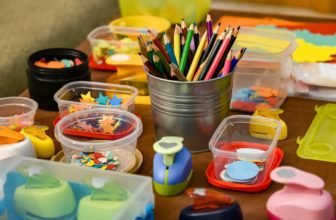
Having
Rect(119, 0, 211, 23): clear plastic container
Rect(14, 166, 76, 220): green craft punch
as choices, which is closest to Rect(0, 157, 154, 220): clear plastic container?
Rect(14, 166, 76, 220): green craft punch

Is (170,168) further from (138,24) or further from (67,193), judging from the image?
(138,24)

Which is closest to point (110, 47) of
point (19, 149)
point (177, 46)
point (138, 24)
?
point (138, 24)

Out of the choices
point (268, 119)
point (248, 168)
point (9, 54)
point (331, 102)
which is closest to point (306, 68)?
point (331, 102)

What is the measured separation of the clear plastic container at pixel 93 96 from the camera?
0.91 m

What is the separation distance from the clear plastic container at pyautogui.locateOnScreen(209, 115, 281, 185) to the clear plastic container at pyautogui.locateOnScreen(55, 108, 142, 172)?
11 cm

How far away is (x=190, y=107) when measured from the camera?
2.67 ft

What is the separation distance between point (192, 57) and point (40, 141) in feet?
0.80

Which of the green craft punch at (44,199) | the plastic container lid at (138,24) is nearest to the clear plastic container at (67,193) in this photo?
the green craft punch at (44,199)

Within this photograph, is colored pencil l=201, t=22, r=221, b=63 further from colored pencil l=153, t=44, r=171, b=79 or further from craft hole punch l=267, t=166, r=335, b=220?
craft hole punch l=267, t=166, r=335, b=220

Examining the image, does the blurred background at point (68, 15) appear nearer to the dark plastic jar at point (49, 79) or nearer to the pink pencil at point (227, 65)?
the dark plastic jar at point (49, 79)

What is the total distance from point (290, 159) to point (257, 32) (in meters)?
0.32

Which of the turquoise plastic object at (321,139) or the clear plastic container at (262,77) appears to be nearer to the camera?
the turquoise plastic object at (321,139)

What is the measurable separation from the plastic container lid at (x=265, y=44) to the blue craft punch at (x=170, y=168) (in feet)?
0.90

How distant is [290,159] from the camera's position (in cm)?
82
